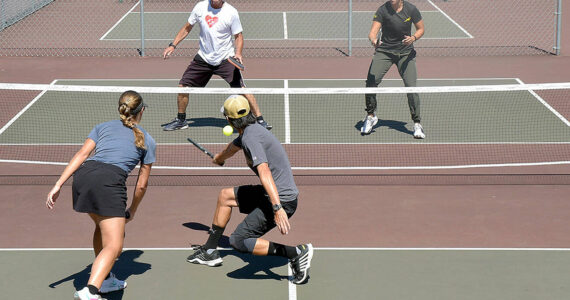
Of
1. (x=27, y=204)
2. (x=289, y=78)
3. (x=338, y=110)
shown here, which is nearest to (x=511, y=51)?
(x=289, y=78)

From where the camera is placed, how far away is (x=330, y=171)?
12875 millimetres

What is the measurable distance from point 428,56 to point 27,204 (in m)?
12.6

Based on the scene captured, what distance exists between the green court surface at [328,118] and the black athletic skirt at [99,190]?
6435 millimetres

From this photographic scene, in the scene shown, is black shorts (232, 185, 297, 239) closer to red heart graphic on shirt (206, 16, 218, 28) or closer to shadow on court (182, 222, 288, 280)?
shadow on court (182, 222, 288, 280)

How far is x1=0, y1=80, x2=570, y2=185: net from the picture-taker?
12508mm

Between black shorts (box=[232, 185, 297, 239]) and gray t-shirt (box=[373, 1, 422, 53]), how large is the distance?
244 inches

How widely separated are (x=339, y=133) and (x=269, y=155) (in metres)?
6.54

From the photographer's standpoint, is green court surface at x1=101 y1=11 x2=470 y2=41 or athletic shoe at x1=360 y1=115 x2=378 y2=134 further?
green court surface at x1=101 y1=11 x2=470 y2=41

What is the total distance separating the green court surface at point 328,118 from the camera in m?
14.6

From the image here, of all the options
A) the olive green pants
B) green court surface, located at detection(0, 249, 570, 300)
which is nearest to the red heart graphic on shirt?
the olive green pants

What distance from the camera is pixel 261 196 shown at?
873cm

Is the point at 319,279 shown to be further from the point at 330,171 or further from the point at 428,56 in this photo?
the point at 428,56

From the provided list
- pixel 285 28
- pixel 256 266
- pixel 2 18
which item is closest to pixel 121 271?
pixel 256 266

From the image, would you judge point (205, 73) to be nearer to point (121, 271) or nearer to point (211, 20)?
point (211, 20)
